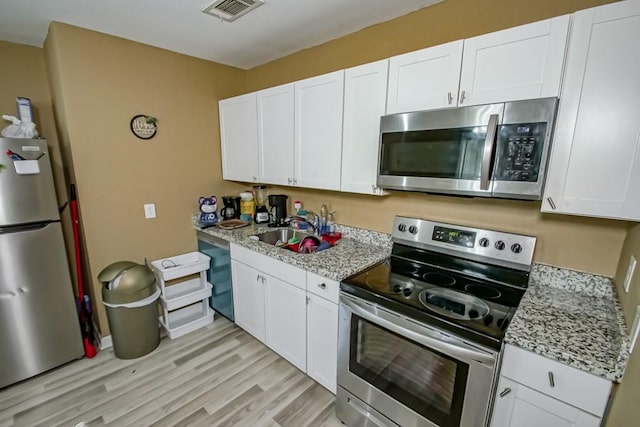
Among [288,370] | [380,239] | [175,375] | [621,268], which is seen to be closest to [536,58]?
[621,268]

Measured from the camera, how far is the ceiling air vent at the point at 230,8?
1.66 meters

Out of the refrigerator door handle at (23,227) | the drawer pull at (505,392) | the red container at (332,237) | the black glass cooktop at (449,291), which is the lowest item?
the drawer pull at (505,392)

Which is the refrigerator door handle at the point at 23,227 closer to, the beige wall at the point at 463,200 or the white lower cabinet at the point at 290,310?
the white lower cabinet at the point at 290,310

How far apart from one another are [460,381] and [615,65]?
135 cm

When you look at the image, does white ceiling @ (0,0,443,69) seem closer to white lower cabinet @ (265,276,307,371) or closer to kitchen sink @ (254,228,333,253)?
kitchen sink @ (254,228,333,253)

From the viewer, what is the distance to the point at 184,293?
2656 mm

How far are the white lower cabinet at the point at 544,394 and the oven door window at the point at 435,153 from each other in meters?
0.79

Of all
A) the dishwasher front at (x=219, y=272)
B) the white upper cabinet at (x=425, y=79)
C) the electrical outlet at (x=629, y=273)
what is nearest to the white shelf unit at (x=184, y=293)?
the dishwasher front at (x=219, y=272)

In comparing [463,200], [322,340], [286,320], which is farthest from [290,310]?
[463,200]

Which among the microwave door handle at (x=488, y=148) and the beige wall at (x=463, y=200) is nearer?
the microwave door handle at (x=488, y=148)

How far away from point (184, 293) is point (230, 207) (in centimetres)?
92

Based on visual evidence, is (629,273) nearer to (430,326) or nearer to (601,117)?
(601,117)

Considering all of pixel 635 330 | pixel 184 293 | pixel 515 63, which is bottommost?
pixel 184 293

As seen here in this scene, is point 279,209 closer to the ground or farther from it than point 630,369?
farther from it
